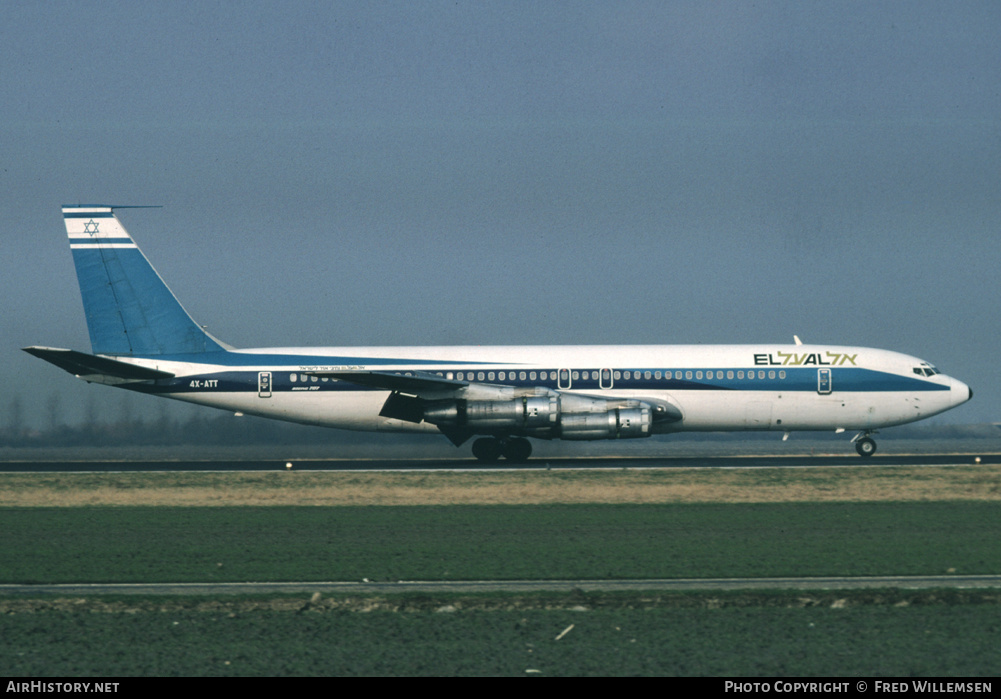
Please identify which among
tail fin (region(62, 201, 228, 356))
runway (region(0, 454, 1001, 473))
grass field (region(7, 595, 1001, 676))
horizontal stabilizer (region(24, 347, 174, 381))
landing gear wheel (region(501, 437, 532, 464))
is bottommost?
grass field (region(7, 595, 1001, 676))

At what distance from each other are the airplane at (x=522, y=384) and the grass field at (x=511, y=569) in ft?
33.1

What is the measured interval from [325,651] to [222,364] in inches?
1358

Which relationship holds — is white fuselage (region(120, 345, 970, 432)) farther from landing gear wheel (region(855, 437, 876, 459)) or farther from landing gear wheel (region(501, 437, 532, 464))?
landing gear wheel (region(501, 437, 532, 464))

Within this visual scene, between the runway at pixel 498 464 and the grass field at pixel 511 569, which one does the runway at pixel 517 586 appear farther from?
the runway at pixel 498 464

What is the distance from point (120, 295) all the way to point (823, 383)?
2893 centimetres

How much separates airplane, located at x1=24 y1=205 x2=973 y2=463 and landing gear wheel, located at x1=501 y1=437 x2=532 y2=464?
4cm

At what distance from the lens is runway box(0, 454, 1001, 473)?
37469 mm

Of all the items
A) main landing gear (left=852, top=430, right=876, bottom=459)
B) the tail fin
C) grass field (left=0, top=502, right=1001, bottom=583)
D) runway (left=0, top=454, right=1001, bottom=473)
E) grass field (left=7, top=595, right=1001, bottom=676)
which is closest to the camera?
grass field (left=7, top=595, right=1001, bottom=676)

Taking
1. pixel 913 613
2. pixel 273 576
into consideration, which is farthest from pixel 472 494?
pixel 913 613

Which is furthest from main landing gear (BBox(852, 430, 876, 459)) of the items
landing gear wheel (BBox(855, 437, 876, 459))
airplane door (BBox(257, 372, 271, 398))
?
airplane door (BBox(257, 372, 271, 398))

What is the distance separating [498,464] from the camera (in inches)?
1592

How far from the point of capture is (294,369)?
141 ft

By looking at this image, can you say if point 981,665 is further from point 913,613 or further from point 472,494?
point 472,494
